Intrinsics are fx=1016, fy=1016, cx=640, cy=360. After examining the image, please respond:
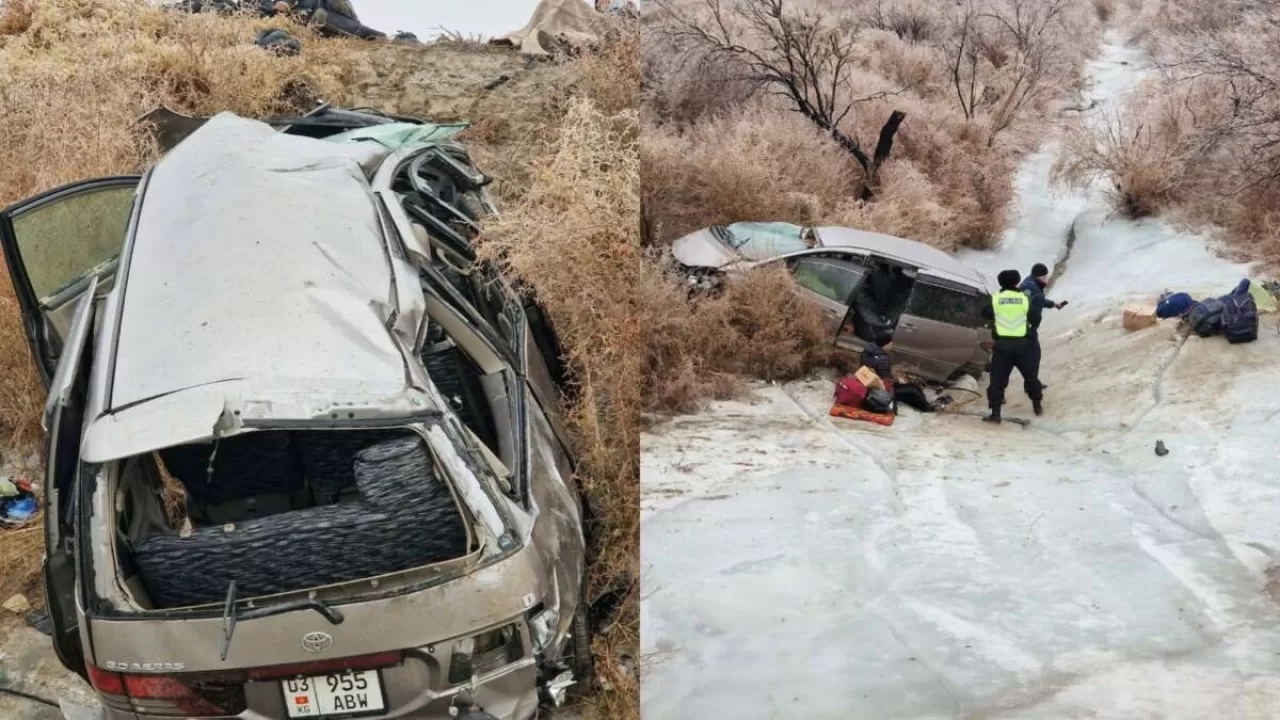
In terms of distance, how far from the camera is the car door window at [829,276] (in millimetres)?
6660

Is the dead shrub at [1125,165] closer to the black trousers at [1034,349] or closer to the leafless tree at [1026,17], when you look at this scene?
the leafless tree at [1026,17]

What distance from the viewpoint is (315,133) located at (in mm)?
6914

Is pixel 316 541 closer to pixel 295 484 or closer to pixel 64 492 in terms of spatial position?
pixel 295 484

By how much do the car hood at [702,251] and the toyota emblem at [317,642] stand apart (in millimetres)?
4253

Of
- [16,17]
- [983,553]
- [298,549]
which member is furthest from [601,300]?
[16,17]

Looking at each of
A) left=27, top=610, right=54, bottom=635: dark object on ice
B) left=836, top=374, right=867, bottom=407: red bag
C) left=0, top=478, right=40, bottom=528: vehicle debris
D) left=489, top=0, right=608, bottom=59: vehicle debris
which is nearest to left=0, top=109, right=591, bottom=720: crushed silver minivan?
left=27, top=610, right=54, bottom=635: dark object on ice

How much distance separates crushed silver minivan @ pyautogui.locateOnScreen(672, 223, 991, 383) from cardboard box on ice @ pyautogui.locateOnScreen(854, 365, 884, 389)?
70 cm

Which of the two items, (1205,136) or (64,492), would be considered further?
(1205,136)

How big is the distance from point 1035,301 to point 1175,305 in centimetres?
77

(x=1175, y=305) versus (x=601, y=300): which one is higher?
(x=1175, y=305)

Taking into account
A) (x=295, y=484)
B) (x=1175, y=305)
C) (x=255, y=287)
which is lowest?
(x=295, y=484)

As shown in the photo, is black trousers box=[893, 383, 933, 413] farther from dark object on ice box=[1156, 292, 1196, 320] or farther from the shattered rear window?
dark object on ice box=[1156, 292, 1196, 320]

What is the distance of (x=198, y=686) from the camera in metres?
2.54

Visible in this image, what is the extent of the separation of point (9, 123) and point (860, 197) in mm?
6497
